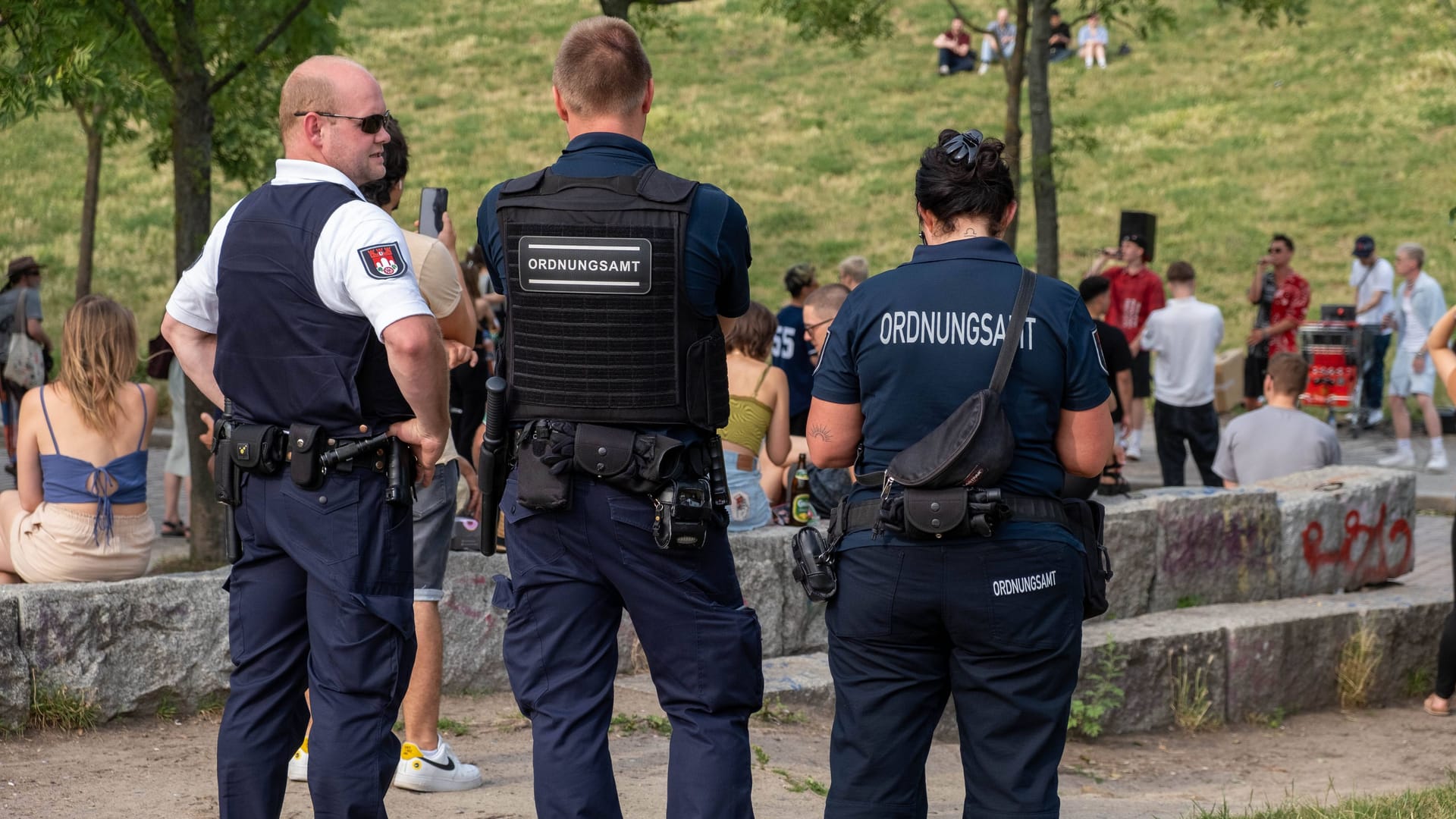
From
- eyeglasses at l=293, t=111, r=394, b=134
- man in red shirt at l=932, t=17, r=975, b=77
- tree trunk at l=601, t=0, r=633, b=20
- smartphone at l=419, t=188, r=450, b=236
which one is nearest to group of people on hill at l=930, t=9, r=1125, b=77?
man in red shirt at l=932, t=17, r=975, b=77

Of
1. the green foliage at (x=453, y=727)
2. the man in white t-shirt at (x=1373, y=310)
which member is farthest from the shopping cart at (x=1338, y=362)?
the green foliage at (x=453, y=727)

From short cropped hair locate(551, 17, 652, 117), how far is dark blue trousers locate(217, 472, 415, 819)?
3.47 ft

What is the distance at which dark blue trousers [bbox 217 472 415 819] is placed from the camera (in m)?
3.66

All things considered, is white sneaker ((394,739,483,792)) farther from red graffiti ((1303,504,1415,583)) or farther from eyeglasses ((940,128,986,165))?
red graffiti ((1303,504,1415,583))

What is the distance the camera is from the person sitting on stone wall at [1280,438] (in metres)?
8.55

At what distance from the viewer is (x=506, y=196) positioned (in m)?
3.64

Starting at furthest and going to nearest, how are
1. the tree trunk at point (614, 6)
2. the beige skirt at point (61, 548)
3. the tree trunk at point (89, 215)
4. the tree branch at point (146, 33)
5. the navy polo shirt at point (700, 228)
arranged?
the tree trunk at point (89, 215) < the tree trunk at point (614, 6) < the tree branch at point (146, 33) < the beige skirt at point (61, 548) < the navy polo shirt at point (700, 228)

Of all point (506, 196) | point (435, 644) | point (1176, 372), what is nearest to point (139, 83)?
point (435, 644)

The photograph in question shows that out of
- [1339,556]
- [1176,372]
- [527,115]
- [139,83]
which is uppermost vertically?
[527,115]

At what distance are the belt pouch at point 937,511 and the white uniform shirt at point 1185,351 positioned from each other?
8.40 metres

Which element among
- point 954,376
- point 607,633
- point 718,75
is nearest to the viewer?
point 954,376

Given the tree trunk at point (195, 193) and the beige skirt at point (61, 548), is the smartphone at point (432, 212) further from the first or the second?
the tree trunk at point (195, 193)

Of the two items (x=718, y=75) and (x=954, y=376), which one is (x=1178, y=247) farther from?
(x=954, y=376)

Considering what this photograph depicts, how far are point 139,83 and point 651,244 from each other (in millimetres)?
5334
